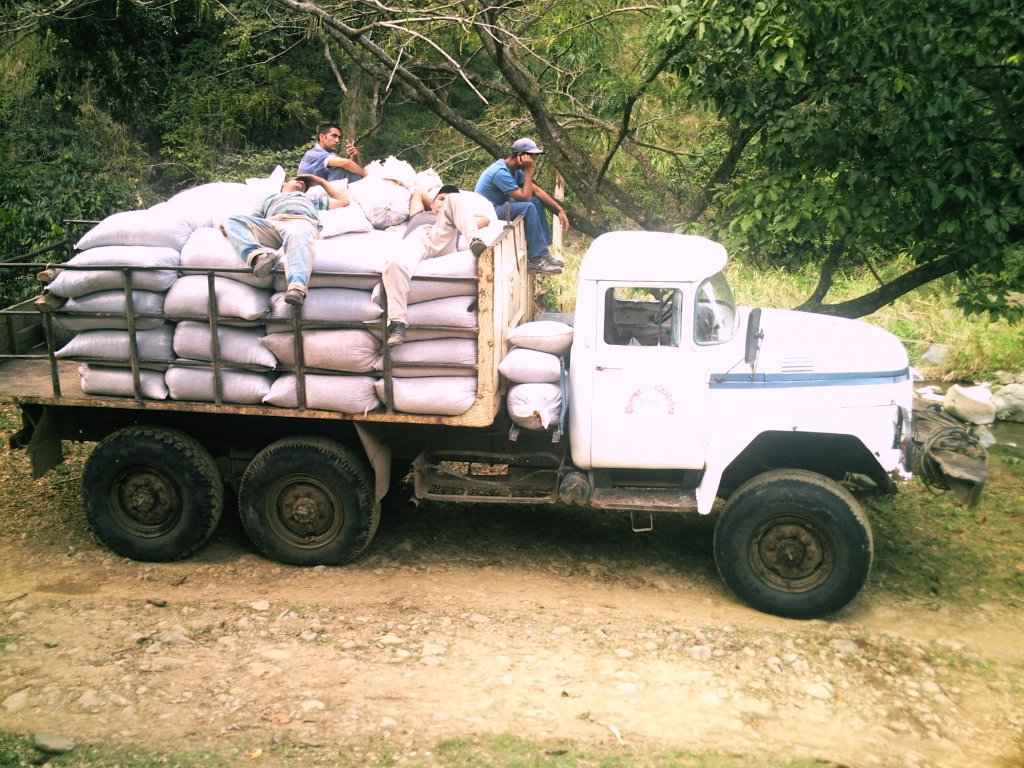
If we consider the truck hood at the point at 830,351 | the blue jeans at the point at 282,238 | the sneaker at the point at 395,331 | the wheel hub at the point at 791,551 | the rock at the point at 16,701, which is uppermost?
the blue jeans at the point at 282,238

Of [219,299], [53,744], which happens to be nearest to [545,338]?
[219,299]

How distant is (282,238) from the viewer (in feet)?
19.6

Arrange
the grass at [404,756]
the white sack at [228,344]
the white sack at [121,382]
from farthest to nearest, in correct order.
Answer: the white sack at [121,382] < the white sack at [228,344] < the grass at [404,756]

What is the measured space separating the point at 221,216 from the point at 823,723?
474 cm

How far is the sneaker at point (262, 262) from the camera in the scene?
573cm

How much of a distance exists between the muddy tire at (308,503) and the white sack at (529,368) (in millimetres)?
1175

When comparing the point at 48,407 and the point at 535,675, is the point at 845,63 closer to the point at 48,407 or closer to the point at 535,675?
the point at 535,675

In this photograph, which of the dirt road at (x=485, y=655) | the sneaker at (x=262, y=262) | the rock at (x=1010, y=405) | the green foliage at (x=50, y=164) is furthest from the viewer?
the green foliage at (x=50, y=164)

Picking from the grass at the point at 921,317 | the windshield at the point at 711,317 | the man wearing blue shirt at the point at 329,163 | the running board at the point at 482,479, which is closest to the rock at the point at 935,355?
the grass at the point at 921,317

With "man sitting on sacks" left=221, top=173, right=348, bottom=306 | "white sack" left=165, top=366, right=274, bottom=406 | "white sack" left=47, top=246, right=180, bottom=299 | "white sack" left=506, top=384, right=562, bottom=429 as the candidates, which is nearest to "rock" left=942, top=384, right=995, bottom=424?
"white sack" left=506, top=384, right=562, bottom=429

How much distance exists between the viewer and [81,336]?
6.18m

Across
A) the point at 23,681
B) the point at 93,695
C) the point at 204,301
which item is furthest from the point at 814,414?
the point at 23,681

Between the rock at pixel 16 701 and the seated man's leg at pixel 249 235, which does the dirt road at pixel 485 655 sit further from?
the seated man's leg at pixel 249 235

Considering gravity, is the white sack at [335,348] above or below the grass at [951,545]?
above
